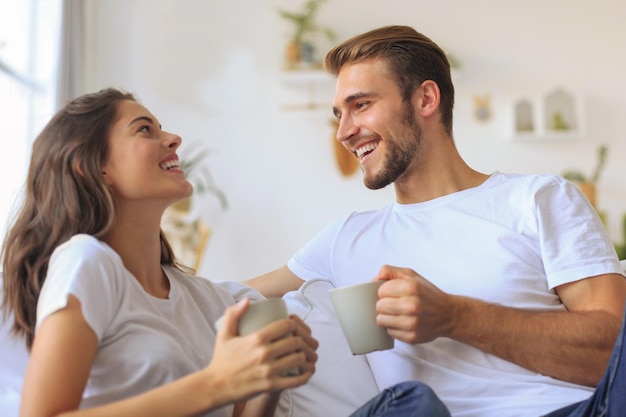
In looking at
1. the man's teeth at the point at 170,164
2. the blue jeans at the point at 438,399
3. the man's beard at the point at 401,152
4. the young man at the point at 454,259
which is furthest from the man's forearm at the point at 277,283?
the blue jeans at the point at 438,399

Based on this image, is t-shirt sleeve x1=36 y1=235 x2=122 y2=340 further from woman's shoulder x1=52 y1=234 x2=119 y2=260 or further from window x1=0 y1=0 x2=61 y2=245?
window x1=0 y1=0 x2=61 y2=245

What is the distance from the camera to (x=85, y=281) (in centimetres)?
101

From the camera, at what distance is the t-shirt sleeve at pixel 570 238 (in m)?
1.35

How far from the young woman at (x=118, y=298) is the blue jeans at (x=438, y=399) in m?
0.14

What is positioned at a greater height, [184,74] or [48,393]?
[184,74]

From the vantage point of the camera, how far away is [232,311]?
933mm

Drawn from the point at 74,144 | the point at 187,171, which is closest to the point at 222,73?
the point at 187,171

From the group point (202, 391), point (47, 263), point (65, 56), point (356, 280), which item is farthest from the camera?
point (65, 56)

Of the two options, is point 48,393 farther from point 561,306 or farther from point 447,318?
point 561,306

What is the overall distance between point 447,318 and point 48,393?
673 mm

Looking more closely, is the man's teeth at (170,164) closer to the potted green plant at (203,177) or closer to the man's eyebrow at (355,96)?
the man's eyebrow at (355,96)

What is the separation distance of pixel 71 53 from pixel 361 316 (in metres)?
3.07

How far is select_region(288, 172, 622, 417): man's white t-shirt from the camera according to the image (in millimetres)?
1297

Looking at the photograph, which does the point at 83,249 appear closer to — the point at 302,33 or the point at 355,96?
the point at 355,96
